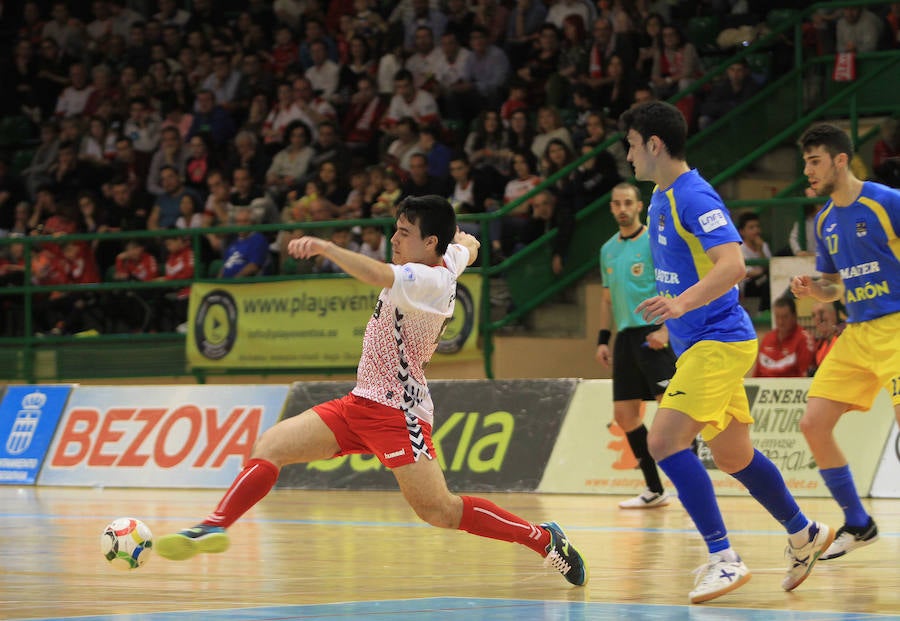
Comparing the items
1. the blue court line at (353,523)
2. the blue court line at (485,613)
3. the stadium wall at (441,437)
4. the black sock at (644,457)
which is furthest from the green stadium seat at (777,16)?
the blue court line at (485,613)

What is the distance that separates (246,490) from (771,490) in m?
2.47

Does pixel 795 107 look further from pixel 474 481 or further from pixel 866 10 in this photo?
pixel 474 481

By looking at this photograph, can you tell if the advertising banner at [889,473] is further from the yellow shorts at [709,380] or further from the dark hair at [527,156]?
the dark hair at [527,156]

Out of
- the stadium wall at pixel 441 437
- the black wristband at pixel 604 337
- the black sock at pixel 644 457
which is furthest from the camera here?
the stadium wall at pixel 441 437

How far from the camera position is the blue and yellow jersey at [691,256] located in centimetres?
665

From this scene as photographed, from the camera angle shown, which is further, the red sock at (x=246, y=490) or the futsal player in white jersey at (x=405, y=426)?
the futsal player in white jersey at (x=405, y=426)

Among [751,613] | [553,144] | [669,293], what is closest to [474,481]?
[553,144]

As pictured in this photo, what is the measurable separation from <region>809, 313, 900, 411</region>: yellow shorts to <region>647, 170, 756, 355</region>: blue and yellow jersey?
1.14m

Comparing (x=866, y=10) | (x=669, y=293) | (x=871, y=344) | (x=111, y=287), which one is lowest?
(x=111, y=287)

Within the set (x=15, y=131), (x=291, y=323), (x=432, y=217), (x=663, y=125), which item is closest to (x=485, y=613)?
(x=432, y=217)

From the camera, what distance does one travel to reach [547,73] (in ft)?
63.4

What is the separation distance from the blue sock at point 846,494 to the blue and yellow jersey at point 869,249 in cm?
85

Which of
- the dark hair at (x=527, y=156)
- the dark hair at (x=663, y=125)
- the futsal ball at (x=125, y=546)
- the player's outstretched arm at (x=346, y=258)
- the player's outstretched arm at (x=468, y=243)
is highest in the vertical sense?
the dark hair at (x=663, y=125)

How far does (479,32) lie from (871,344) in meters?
12.8
